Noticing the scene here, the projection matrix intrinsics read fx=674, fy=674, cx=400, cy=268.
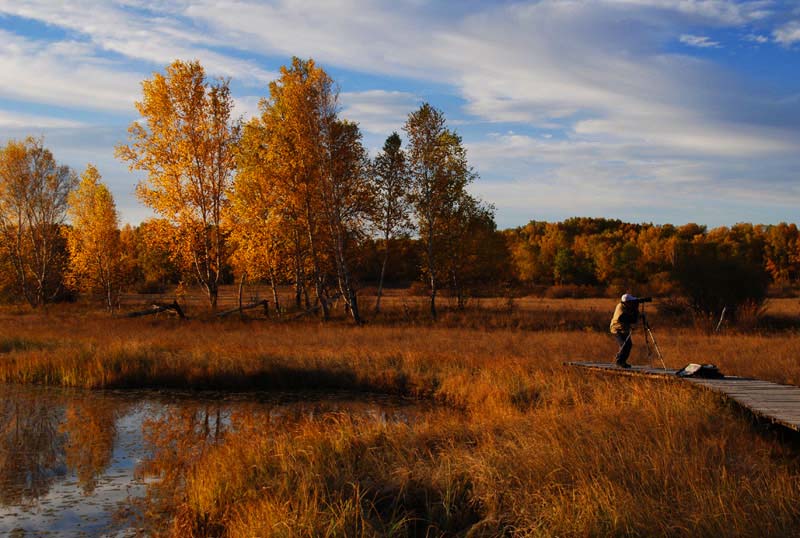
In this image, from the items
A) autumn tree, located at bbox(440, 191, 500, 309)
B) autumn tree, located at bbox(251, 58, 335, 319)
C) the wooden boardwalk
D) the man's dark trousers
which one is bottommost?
the wooden boardwalk

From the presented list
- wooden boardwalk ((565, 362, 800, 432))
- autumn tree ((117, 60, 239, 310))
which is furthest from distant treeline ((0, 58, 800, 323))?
wooden boardwalk ((565, 362, 800, 432))

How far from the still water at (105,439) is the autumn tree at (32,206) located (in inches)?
1175

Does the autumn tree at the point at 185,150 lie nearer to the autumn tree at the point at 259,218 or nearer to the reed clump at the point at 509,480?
the autumn tree at the point at 259,218

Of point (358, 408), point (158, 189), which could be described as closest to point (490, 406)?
point (358, 408)

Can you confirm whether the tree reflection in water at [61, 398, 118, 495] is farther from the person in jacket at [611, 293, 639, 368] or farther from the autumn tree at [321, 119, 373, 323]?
the autumn tree at [321, 119, 373, 323]

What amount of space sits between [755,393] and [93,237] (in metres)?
38.7

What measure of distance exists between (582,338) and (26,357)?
57.2 feet

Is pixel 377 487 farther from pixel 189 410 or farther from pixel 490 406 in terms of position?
pixel 189 410

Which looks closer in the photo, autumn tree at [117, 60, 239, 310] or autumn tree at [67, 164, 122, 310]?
autumn tree at [117, 60, 239, 310]

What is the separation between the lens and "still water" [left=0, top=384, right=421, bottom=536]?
8.30 meters

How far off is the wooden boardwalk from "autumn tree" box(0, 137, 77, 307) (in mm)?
39329

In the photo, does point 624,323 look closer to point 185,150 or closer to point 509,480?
point 509,480

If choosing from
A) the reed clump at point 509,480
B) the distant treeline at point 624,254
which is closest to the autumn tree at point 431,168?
the reed clump at point 509,480

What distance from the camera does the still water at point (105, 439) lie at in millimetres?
8305
